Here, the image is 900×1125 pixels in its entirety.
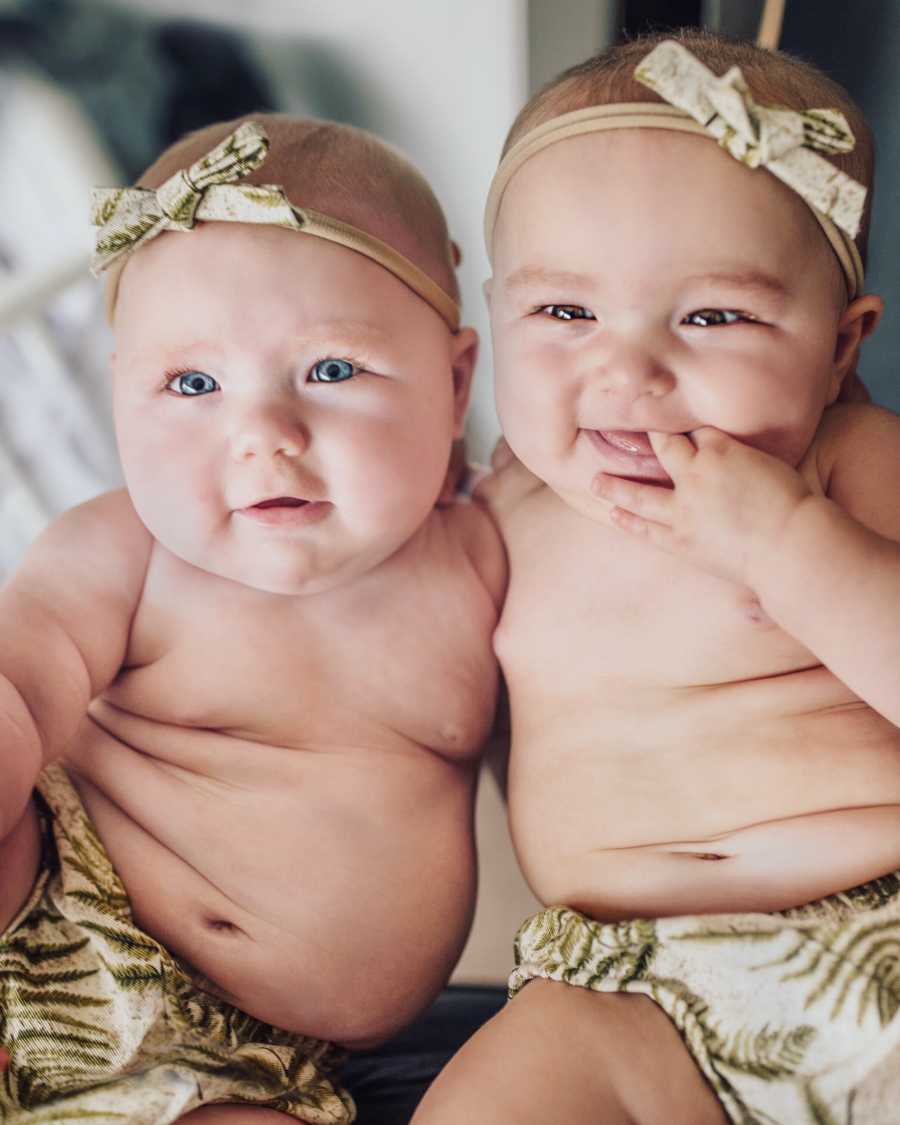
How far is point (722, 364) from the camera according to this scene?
0.80m

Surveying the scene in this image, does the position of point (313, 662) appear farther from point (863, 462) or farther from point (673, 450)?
point (863, 462)

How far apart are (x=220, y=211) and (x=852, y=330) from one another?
0.49 m

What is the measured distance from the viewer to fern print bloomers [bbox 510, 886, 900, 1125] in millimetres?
708

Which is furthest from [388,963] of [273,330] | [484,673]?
[273,330]

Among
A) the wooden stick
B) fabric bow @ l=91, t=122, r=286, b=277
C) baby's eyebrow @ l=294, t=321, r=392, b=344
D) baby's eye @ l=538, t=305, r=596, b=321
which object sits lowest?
baby's eyebrow @ l=294, t=321, r=392, b=344

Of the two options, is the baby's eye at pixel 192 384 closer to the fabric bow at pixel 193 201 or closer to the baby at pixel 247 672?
the baby at pixel 247 672

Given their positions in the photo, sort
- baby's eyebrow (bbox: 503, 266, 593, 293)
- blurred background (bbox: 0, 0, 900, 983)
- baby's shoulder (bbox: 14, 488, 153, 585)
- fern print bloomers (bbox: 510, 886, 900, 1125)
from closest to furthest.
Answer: fern print bloomers (bbox: 510, 886, 900, 1125) → baby's eyebrow (bbox: 503, 266, 593, 293) → baby's shoulder (bbox: 14, 488, 153, 585) → blurred background (bbox: 0, 0, 900, 983)

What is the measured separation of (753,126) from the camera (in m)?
0.75

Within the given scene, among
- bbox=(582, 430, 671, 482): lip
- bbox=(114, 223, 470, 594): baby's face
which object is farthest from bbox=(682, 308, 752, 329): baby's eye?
bbox=(114, 223, 470, 594): baby's face

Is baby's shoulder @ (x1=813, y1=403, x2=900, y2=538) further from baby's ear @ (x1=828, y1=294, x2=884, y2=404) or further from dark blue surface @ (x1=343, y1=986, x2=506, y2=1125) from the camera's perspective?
dark blue surface @ (x1=343, y1=986, x2=506, y2=1125)

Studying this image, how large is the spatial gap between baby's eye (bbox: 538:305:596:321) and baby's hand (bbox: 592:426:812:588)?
10cm

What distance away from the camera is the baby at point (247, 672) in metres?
0.83

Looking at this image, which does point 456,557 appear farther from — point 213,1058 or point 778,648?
point 213,1058

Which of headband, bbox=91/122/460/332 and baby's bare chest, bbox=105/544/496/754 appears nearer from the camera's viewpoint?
headband, bbox=91/122/460/332
